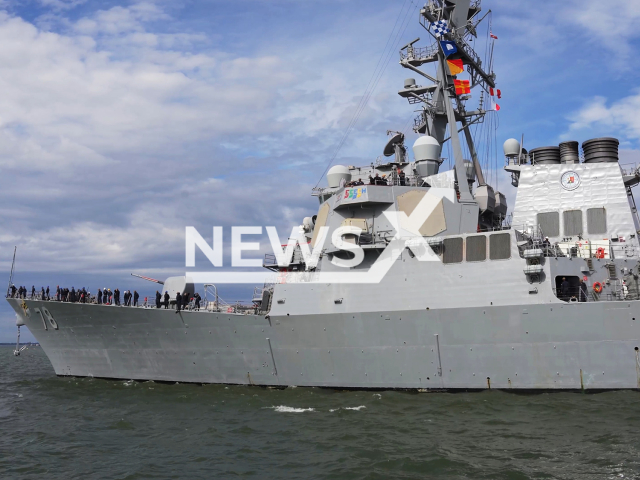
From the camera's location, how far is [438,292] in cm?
1423

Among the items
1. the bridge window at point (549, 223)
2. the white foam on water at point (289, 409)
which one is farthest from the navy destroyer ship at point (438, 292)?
the white foam on water at point (289, 409)

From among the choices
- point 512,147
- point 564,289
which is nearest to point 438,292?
point 564,289

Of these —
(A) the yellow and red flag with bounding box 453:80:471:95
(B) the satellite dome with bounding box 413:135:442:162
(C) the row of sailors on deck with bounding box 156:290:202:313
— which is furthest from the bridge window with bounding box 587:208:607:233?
(C) the row of sailors on deck with bounding box 156:290:202:313

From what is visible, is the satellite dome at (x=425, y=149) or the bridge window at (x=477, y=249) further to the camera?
the satellite dome at (x=425, y=149)

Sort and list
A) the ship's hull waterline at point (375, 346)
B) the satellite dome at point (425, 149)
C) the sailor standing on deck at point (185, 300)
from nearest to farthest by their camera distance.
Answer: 1. the ship's hull waterline at point (375, 346)
2. the satellite dome at point (425, 149)
3. the sailor standing on deck at point (185, 300)

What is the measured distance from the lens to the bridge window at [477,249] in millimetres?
14094

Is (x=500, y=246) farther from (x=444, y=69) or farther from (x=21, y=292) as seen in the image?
(x=21, y=292)

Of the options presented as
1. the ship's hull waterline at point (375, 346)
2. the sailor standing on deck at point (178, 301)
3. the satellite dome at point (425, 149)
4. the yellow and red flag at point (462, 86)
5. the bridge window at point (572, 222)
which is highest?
the yellow and red flag at point (462, 86)

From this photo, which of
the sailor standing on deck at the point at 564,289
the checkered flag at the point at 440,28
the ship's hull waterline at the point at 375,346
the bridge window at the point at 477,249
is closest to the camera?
the ship's hull waterline at the point at 375,346

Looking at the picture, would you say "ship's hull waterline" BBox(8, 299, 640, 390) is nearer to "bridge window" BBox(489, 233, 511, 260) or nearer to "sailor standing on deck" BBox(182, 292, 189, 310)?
"sailor standing on deck" BBox(182, 292, 189, 310)

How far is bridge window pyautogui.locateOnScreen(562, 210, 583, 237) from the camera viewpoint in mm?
15273

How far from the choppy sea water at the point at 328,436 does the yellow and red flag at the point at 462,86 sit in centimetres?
1069

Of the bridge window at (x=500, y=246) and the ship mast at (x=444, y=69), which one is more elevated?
the ship mast at (x=444, y=69)

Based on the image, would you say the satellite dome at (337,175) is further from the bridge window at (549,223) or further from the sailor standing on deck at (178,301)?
the bridge window at (549,223)
